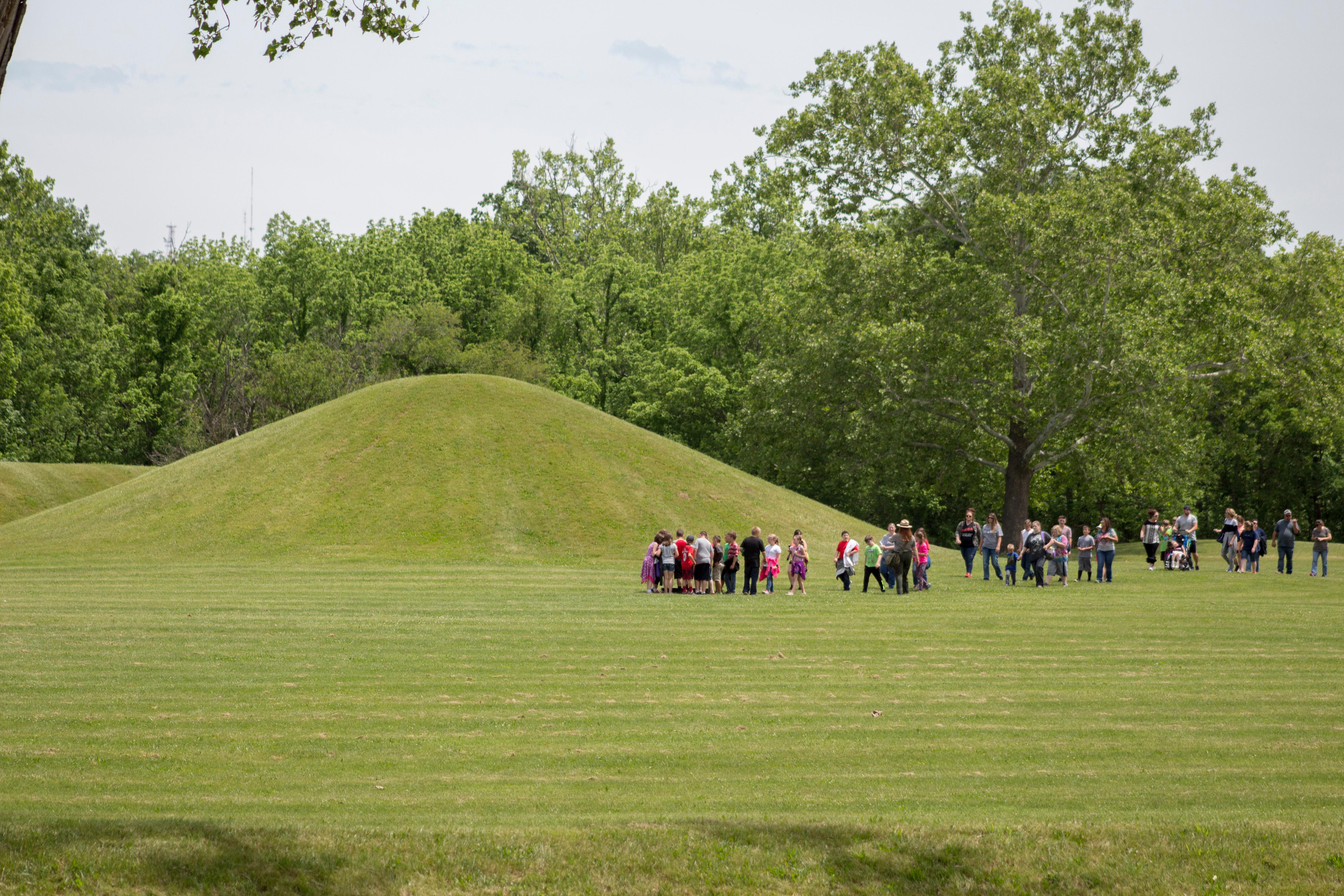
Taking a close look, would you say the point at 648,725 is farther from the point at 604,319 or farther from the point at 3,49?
the point at 604,319

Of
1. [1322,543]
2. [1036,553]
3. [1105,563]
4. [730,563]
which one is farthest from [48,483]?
[1322,543]

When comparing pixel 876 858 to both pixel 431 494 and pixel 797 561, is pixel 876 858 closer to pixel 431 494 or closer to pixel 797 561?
pixel 797 561

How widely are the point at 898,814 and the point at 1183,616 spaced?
56.0 ft

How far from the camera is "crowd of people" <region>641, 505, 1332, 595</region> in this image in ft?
99.0

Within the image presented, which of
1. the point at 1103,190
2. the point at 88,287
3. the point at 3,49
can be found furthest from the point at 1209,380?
the point at 88,287

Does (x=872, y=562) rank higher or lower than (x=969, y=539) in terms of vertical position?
lower

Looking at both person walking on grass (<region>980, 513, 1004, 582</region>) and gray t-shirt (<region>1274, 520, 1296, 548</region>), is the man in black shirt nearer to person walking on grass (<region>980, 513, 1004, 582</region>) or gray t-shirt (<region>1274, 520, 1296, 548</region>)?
person walking on grass (<region>980, 513, 1004, 582</region>)

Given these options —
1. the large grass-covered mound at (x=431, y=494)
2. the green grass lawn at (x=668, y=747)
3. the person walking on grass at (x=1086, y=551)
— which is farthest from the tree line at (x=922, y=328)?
the green grass lawn at (x=668, y=747)

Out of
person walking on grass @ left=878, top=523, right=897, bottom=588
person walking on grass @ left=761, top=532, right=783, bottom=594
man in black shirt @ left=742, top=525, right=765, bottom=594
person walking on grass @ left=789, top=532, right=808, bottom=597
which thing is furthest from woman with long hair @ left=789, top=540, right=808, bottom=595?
person walking on grass @ left=878, top=523, right=897, bottom=588

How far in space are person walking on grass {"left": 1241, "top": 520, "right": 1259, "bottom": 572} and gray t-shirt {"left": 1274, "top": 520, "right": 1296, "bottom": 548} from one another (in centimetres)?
67

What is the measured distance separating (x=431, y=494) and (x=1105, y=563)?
2616cm

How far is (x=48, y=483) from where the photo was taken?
200ft

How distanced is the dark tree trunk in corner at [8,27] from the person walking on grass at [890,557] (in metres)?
25.1

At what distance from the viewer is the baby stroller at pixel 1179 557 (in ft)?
122
